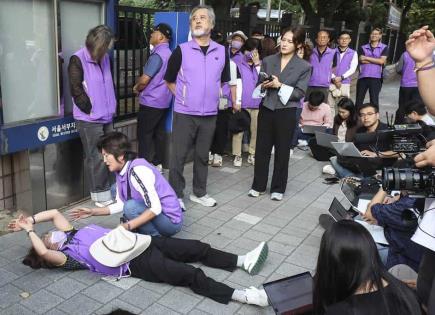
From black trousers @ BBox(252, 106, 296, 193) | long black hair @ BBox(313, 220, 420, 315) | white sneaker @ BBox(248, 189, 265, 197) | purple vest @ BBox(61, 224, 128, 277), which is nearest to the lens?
long black hair @ BBox(313, 220, 420, 315)

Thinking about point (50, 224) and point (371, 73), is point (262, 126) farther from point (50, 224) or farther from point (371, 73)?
point (371, 73)

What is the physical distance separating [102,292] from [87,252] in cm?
31

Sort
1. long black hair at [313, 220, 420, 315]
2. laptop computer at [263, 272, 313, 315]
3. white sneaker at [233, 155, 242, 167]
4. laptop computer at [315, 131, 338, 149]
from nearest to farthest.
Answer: long black hair at [313, 220, 420, 315]
laptop computer at [263, 272, 313, 315]
laptop computer at [315, 131, 338, 149]
white sneaker at [233, 155, 242, 167]

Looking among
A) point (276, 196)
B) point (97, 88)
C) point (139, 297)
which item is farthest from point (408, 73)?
point (139, 297)

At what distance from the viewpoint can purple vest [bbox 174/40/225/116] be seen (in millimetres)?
4270

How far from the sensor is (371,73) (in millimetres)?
8094

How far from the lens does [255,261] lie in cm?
333

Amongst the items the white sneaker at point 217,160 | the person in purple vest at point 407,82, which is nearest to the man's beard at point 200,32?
the white sneaker at point 217,160

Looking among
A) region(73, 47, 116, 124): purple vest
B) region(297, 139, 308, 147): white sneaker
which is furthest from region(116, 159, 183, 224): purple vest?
region(297, 139, 308, 147): white sneaker

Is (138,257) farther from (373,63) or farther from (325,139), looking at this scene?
(373,63)

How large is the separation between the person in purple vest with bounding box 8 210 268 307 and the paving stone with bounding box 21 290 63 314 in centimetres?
25

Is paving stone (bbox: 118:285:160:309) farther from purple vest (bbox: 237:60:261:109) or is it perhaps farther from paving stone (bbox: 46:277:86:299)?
purple vest (bbox: 237:60:261:109)

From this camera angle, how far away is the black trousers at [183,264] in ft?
9.89

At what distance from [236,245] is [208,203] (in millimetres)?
882
